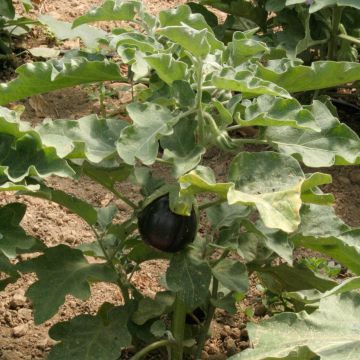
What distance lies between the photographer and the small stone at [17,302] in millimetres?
2725

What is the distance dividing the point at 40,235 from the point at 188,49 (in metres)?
1.41

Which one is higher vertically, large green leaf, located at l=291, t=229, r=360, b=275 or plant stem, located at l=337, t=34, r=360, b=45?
large green leaf, located at l=291, t=229, r=360, b=275

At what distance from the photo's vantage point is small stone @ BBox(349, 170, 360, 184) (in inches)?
139

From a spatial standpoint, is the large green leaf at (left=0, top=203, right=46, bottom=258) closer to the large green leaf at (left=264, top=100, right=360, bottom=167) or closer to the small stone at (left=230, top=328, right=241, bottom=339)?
the large green leaf at (left=264, top=100, right=360, bottom=167)

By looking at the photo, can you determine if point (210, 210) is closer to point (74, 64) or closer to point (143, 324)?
point (143, 324)

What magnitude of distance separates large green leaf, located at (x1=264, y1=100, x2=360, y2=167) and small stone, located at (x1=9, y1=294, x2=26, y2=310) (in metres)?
1.11

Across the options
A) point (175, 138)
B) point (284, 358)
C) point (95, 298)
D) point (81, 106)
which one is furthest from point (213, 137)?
point (81, 106)

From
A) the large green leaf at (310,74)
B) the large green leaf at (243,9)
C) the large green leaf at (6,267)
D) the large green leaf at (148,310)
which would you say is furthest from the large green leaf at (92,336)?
the large green leaf at (243,9)

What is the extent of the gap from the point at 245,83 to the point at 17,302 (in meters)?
1.26

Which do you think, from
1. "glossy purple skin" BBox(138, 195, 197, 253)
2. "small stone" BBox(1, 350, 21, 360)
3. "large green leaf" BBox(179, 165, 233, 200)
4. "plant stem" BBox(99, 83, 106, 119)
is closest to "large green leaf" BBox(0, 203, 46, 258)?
"glossy purple skin" BBox(138, 195, 197, 253)

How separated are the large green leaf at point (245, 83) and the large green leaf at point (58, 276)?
63 cm

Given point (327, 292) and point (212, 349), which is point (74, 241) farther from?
point (327, 292)

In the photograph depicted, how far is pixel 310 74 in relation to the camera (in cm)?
205

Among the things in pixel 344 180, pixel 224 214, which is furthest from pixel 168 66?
pixel 344 180
